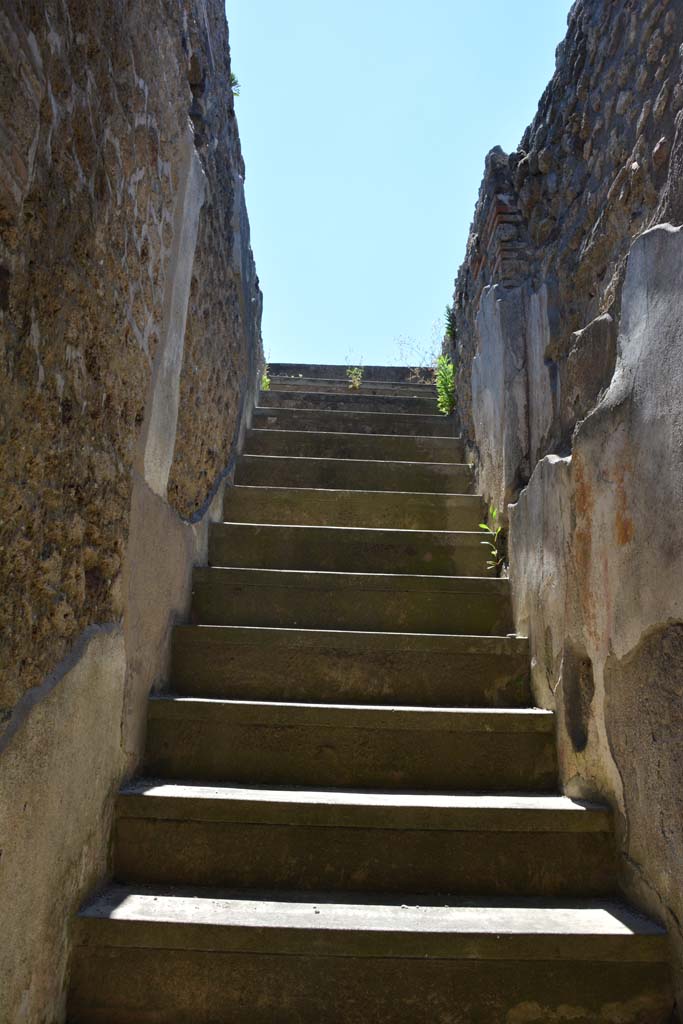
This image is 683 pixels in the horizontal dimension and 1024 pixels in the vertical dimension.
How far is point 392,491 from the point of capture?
399 centimetres

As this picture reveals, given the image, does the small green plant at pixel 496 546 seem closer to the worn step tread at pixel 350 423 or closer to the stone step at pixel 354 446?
the stone step at pixel 354 446

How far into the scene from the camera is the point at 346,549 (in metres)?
3.31

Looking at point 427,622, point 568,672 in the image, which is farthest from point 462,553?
point 568,672

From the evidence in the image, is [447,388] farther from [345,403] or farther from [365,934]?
[365,934]

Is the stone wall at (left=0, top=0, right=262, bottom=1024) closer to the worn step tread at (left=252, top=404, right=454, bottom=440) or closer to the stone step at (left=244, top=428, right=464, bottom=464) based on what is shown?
the stone step at (left=244, top=428, right=464, bottom=464)

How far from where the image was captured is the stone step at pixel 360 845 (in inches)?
77.8

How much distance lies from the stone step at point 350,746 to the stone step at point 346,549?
100 centimetres

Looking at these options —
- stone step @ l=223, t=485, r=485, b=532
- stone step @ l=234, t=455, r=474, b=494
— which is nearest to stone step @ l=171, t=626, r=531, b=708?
stone step @ l=223, t=485, r=485, b=532

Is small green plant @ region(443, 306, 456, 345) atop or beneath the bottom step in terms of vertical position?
atop

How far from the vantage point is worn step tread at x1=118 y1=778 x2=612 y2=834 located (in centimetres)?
200

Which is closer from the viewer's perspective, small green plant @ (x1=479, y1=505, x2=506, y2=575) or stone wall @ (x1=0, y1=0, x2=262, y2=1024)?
→ stone wall @ (x1=0, y1=0, x2=262, y2=1024)

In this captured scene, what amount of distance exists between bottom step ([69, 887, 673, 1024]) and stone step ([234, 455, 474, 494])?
2605 millimetres

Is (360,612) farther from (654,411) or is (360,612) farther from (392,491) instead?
(654,411)

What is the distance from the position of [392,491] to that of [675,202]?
2331 mm
